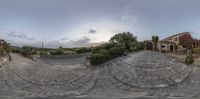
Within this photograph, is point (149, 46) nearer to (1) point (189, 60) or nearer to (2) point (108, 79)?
(1) point (189, 60)

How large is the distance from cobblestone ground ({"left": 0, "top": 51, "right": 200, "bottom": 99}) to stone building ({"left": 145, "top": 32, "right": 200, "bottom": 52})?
55.2 inches

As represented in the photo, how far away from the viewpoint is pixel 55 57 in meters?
33.1

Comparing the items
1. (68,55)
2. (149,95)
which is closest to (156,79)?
(149,95)

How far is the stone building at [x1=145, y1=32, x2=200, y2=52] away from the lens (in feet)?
106

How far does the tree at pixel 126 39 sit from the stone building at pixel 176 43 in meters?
1.42

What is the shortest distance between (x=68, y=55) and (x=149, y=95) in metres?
7.86

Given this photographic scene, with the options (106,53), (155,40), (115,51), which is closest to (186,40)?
(155,40)

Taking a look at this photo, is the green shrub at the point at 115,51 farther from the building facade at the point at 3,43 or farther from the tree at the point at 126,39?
the building facade at the point at 3,43

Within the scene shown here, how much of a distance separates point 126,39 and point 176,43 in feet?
13.7

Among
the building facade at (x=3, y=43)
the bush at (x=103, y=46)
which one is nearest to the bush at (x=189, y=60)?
the bush at (x=103, y=46)

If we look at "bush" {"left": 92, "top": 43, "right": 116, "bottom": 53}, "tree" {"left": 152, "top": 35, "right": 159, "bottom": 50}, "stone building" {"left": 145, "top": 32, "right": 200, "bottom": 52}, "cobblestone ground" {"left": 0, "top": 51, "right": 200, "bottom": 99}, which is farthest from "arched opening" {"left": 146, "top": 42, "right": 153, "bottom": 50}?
"bush" {"left": 92, "top": 43, "right": 116, "bottom": 53}

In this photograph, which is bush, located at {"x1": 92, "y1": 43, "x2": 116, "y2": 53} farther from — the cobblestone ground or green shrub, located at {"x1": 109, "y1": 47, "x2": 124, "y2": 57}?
the cobblestone ground

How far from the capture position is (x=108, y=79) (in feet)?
98.5

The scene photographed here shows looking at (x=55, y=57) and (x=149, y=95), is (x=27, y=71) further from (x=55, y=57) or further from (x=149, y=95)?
(x=149, y=95)
